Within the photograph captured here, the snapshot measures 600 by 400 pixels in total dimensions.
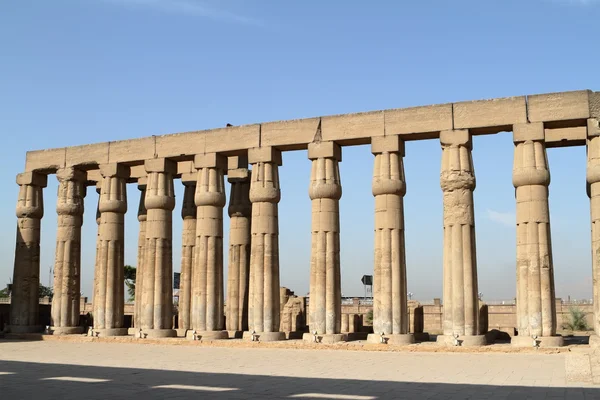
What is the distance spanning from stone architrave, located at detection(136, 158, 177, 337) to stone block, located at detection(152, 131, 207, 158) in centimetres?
41

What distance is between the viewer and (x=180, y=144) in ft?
94.1

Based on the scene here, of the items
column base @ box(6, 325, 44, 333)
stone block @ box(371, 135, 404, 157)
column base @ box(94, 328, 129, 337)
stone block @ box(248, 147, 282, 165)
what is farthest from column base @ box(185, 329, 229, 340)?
stone block @ box(371, 135, 404, 157)

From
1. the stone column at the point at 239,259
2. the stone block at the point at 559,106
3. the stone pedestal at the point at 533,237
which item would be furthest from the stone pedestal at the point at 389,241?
the stone column at the point at 239,259

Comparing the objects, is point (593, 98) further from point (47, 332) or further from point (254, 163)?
point (47, 332)

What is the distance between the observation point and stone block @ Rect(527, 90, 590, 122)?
22797 mm

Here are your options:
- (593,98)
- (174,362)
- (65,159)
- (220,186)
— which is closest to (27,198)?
(65,159)

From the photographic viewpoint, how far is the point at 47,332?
30.5m

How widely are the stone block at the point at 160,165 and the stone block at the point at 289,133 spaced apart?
445 centimetres

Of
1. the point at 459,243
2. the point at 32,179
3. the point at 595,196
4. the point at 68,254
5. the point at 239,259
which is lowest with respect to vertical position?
the point at 239,259

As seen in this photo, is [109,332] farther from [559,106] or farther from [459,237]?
[559,106]

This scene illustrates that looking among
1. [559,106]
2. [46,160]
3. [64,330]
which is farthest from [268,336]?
[46,160]

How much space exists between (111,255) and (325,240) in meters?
9.63

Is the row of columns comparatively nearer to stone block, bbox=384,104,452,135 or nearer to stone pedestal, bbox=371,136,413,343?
stone pedestal, bbox=371,136,413,343

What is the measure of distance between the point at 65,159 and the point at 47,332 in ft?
24.4
